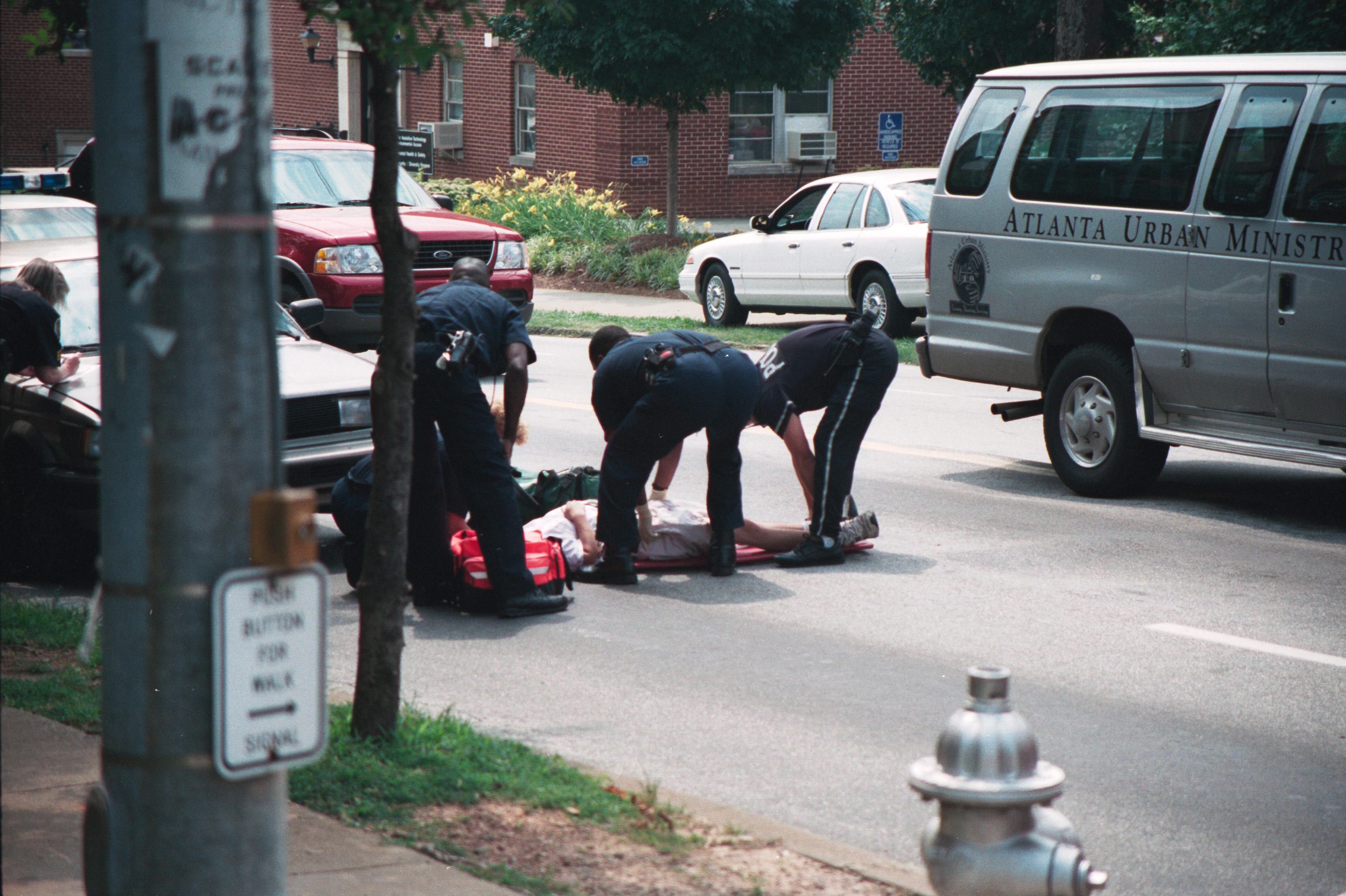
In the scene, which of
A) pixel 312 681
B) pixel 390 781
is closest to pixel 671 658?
pixel 390 781

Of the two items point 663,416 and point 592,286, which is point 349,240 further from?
point 592,286

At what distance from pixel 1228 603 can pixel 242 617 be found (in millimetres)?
6296

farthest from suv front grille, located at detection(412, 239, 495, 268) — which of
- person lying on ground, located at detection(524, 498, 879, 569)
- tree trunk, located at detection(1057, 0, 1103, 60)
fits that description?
tree trunk, located at detection(1057, 0, 1103, 60)

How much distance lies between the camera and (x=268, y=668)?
2.32m

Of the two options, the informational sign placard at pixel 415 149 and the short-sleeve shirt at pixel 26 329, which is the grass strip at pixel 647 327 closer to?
the informational sign placard at pixel 415 149

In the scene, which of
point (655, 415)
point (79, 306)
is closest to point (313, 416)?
point (79, 306)

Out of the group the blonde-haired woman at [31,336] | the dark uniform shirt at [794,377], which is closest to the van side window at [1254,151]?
the dark uniform shirt at [794,377]

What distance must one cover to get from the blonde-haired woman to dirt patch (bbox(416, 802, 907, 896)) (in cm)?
432

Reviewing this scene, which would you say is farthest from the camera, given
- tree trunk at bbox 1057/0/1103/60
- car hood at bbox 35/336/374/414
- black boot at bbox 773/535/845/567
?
tree trunk at bbox 1057/0/1103/60

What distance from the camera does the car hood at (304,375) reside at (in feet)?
25.8

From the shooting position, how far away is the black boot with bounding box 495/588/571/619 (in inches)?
291

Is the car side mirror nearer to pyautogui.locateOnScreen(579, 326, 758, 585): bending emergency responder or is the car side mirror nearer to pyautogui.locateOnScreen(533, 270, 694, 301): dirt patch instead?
pyautogui.locateOnScreen(579, 326, 758, 585): bending emergency responder

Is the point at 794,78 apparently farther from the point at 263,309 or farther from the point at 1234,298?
the point at 263,309

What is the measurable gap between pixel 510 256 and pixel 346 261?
2.14m
